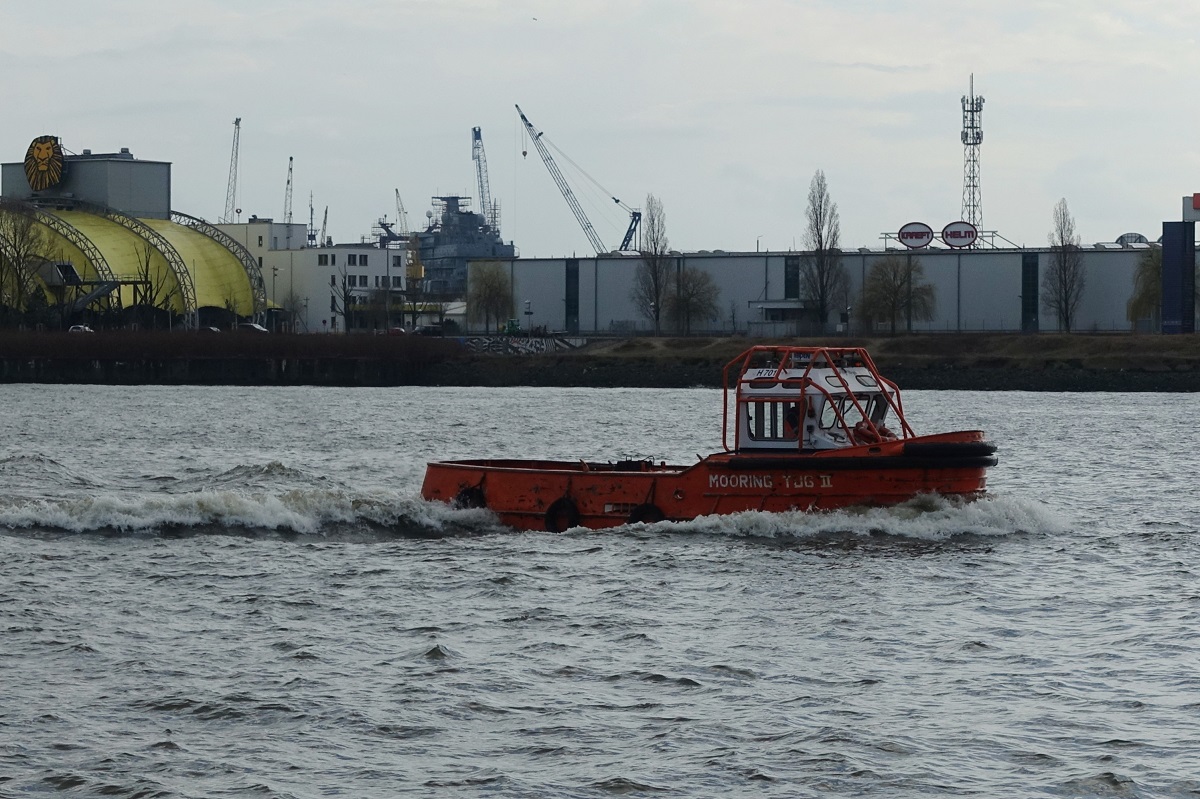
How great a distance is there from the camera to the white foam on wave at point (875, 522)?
27.5 meters

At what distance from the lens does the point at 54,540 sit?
29734mm

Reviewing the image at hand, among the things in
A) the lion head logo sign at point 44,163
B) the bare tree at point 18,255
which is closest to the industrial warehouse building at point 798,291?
the bare tree at point 18,255

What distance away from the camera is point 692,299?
5020 inches

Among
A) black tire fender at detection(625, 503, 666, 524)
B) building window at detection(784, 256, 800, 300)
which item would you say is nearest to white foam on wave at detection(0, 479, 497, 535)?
black tire fender at detection(625, 503, 666, 524)

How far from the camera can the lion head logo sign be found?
509ft

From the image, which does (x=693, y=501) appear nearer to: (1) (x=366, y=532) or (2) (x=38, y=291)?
(1) (x=366, y=532)

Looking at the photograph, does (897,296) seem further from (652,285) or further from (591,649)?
(591,649)

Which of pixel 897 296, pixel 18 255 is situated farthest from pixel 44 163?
pixel 897 296

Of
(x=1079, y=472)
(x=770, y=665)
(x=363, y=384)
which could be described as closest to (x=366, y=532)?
(x=770, y=665)

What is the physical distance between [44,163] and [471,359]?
63.7 metres

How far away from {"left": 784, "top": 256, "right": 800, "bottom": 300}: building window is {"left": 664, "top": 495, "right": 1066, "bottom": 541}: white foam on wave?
325 feet

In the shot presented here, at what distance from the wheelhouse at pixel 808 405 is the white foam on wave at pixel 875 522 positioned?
130 cm

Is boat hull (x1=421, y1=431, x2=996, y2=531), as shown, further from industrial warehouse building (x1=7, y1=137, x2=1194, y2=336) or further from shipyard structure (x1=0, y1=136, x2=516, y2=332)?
shipyard structure (x1=0, y1=136, x2=516, y2=332)

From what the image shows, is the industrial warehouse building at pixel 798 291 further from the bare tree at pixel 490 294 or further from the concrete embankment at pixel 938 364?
the concrete embankment at pixel 938 364
